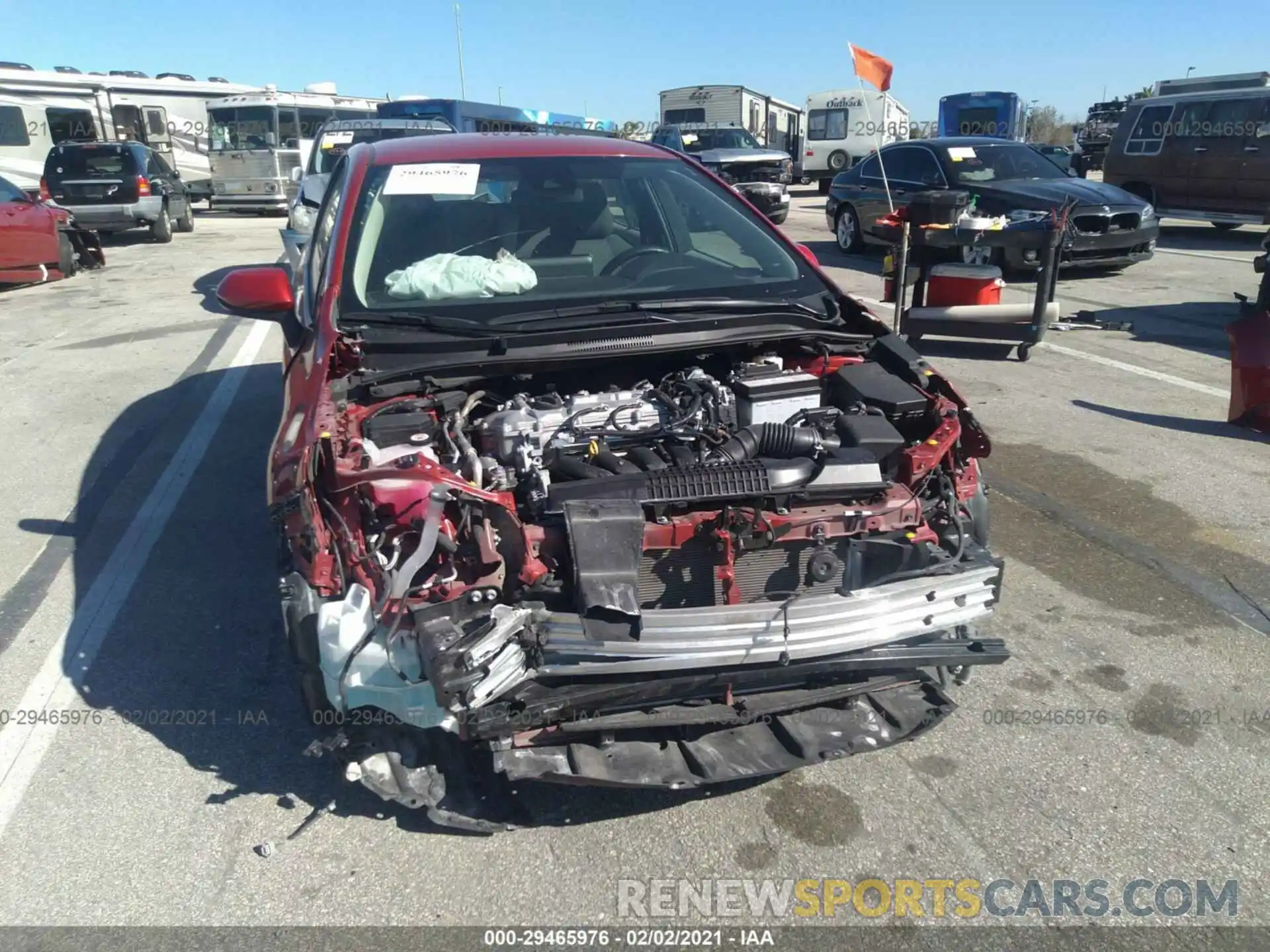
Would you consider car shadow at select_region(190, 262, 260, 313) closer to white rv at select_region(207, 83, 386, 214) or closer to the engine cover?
the engine cover

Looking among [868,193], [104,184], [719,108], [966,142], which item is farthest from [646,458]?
[719,108]

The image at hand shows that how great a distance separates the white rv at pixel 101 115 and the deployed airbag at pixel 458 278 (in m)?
20.2

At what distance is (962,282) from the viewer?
852 cm

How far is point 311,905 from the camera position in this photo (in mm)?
2557

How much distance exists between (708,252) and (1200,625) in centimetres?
254

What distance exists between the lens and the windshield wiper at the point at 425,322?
3.27 m

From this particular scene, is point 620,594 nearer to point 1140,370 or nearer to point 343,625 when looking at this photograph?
point 343,625

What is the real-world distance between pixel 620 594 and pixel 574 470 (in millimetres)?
523

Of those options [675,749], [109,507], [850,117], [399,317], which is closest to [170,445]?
[109,507]

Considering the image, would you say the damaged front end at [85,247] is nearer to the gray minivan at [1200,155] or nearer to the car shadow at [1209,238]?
the gray minivan at [1200,155]

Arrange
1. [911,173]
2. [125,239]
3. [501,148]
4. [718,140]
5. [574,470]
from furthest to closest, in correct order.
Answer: [718,140], [125,239], [911,173], [501,148], [574,470]

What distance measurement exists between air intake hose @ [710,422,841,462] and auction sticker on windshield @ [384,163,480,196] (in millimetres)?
1719

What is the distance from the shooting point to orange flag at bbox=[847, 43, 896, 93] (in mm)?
9008

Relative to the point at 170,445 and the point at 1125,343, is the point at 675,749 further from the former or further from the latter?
the point at 1125,343
